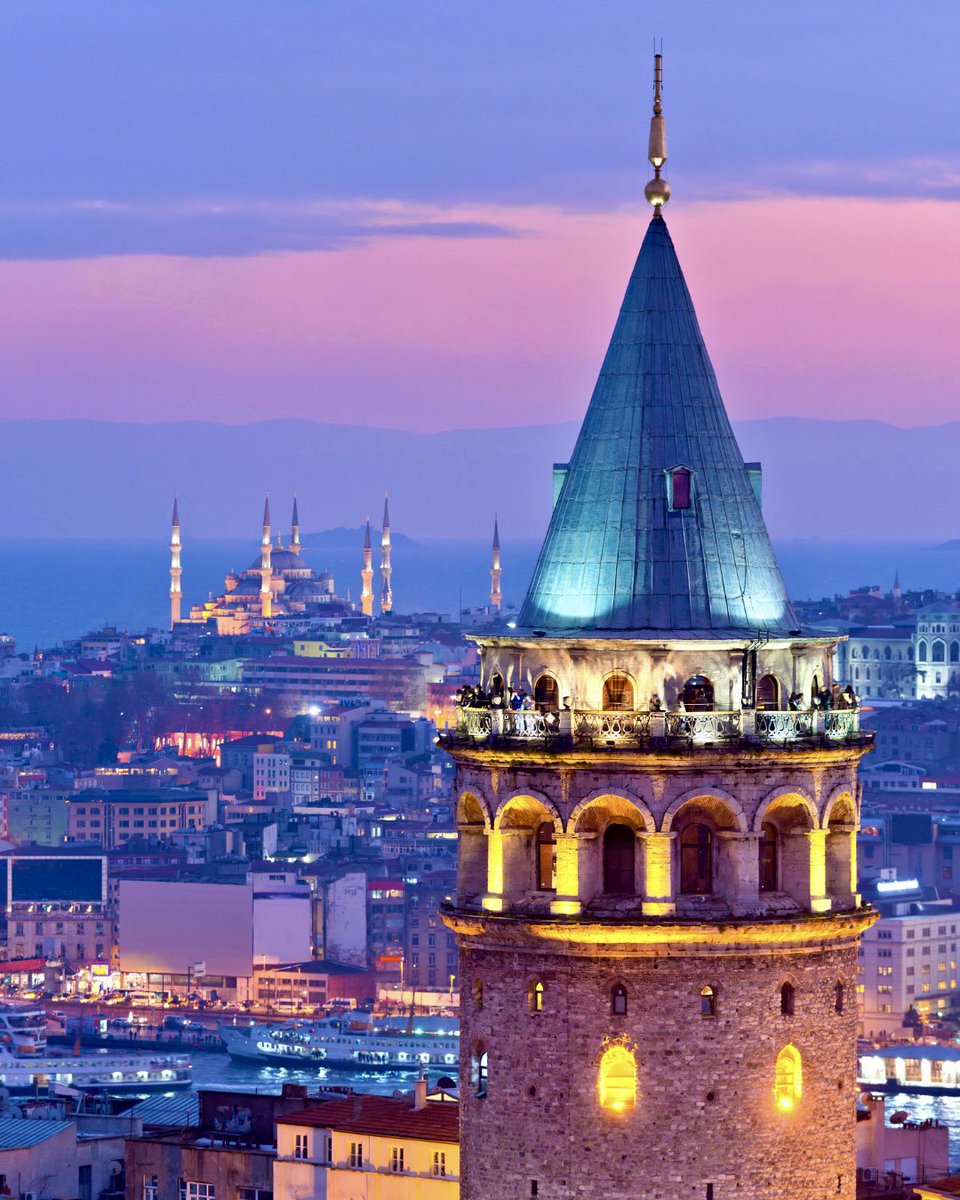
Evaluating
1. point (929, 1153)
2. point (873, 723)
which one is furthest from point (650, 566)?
point (873, 723)

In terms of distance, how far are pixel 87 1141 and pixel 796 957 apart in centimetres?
3430

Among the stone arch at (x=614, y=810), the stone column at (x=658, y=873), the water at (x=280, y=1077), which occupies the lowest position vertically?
the water at (x=280, y=1077)

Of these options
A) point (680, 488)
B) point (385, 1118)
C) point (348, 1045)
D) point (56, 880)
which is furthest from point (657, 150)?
point (56, 880)

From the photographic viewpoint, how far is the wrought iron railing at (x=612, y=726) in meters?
15.9

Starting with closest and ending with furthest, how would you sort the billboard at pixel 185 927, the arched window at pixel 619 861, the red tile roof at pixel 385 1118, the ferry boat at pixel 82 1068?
1. the arched window at pixel 619 861
2. the red tile roof at pixel 385 1118
3. the ferry boat at pixel 82 1068
4. the billboard at pixel 185 927

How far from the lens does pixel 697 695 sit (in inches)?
629

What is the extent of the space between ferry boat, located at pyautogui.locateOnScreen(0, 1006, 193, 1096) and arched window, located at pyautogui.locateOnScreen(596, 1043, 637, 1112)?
70.4 metres

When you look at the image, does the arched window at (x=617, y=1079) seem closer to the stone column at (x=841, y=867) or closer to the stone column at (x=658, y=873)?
the stone column at (x=658, y=873)

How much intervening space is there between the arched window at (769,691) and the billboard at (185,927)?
327ft

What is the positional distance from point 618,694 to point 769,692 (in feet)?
1.93

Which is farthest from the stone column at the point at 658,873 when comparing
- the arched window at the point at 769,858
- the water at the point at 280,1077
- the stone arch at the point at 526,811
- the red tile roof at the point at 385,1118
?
the water at the point at 280,1077

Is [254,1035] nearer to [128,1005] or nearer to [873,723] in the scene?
[128,1005]

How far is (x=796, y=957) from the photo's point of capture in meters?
16.3

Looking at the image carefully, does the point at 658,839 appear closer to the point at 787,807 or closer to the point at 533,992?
the point at 787,807
